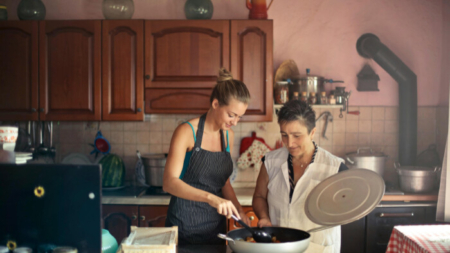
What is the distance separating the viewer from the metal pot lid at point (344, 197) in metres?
1.49

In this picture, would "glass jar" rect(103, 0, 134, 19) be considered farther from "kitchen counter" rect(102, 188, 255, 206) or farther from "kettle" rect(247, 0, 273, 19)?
"kitchen counter" rect(102, 188, 255, 206)

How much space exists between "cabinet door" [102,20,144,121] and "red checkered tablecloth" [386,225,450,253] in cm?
191

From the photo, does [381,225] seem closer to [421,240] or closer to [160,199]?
[421,240]

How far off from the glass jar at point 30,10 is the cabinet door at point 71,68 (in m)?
0.14

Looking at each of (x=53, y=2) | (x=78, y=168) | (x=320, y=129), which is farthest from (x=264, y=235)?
(x=53, y=2)

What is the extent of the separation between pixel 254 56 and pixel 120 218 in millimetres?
1527

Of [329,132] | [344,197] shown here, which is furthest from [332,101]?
[344,197]

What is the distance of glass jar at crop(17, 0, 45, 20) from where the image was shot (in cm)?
302

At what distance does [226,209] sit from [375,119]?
229cm

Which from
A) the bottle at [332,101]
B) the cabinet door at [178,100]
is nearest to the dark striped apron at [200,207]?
the cabinet door at [178,100]

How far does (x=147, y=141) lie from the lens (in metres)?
3.31

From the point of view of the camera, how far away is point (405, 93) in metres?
3.20

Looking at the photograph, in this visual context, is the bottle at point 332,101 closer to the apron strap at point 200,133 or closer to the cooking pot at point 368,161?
the cooking pot at point 368,161

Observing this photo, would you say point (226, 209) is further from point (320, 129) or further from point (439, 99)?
point (439, 99)
